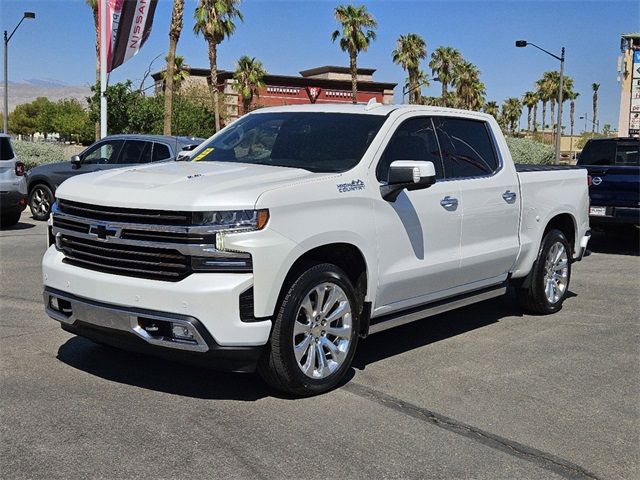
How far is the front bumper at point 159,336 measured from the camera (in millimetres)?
4402

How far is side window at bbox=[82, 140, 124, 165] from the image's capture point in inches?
536

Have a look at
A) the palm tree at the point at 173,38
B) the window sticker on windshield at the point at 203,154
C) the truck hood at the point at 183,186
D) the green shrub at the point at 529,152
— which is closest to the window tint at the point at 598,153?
the window sticker on windshield at the point at 203,154

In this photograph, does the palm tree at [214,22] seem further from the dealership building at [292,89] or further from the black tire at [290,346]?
the black tire at [290,346]

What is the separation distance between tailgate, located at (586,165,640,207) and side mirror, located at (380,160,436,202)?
23.7 ft

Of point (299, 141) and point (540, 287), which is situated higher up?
point (299, 141)

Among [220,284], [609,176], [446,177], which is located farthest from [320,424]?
[609,176]

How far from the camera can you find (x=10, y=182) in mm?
13094

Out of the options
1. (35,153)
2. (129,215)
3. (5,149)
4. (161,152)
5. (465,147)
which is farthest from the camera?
(35,153)

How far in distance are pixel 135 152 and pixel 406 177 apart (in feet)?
29.7

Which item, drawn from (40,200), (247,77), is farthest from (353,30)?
(40,200)

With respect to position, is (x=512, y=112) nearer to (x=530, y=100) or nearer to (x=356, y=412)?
(x=530, y=100)

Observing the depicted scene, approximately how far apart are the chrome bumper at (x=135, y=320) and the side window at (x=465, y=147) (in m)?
2.72

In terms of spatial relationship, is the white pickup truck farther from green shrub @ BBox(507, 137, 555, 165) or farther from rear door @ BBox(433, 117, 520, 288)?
green shrub @ BBox(507, 137, 555, 165)

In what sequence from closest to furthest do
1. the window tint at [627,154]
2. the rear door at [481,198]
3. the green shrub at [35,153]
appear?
the rear door at [481,198] → the window tint at [627,154] → the green shrub at [35,153]
